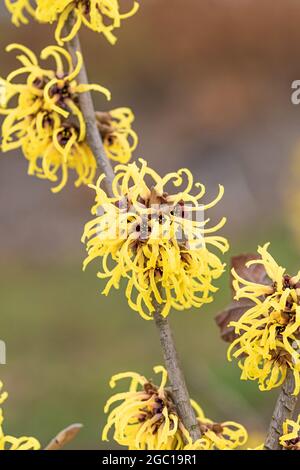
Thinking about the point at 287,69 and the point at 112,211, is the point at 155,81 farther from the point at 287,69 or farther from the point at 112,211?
the point at 112,211

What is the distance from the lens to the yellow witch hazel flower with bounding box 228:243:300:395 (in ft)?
2.48

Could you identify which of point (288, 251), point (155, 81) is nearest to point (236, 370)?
point (288, 251)

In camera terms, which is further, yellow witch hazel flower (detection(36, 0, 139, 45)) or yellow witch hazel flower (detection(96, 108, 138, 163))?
yellow witch hazel flower (detection(96, 108, 138, 163))

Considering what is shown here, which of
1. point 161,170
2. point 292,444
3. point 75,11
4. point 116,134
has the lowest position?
point 292,444

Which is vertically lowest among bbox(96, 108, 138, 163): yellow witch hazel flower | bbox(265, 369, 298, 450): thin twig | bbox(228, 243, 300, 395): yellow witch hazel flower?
bbox(265, 369, 298, 450): thin twig

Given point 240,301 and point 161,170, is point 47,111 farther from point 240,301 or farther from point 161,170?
point 161,170

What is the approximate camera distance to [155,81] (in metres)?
8.03

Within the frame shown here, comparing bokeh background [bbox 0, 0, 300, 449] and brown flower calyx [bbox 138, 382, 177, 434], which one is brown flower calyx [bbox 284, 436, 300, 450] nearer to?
brown flower calyx [bbox 138, 382, 177, 434]

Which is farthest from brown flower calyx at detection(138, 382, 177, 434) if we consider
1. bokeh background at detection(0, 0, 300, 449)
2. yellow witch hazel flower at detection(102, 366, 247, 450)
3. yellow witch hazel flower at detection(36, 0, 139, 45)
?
bokeh background at detection(0, 0, 300, 449)

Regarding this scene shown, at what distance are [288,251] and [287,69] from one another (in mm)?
3772

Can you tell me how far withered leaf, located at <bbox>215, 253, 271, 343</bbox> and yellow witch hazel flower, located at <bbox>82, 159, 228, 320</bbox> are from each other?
56mm

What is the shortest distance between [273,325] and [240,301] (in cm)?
9

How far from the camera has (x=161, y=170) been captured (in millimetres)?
6895

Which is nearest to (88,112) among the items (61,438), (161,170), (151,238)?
(151,238)
